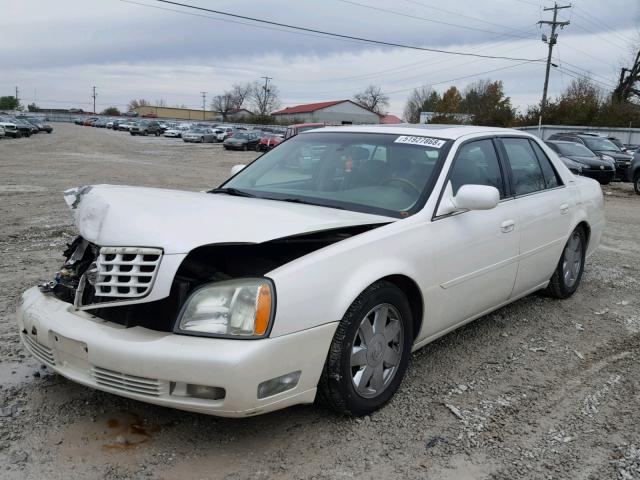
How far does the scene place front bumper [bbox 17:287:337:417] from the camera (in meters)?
2.50

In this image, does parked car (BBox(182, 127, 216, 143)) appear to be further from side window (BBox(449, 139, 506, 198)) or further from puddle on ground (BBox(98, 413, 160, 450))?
puddle on ground (BBox(98, 413, 160, 450))

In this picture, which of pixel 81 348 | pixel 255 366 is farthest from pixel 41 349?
pixel 255 366

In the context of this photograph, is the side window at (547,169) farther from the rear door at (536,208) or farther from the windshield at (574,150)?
the windshield at (574,150)

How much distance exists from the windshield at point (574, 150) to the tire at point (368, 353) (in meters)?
17.2

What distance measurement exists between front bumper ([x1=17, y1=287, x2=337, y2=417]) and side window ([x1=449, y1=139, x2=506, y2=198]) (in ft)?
5.20

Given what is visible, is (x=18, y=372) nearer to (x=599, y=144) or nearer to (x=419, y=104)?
(x=599, y=144)

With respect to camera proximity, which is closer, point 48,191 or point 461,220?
point 461,220

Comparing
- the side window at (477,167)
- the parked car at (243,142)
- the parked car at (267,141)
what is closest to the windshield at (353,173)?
the side window at (477,167)

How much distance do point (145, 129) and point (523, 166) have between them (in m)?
58.4

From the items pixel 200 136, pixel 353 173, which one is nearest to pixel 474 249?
pixel 353 173

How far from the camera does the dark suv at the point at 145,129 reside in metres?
58.0

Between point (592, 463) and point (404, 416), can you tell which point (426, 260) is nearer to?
point (404, 416)

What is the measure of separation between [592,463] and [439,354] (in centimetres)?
136

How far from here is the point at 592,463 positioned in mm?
2771
